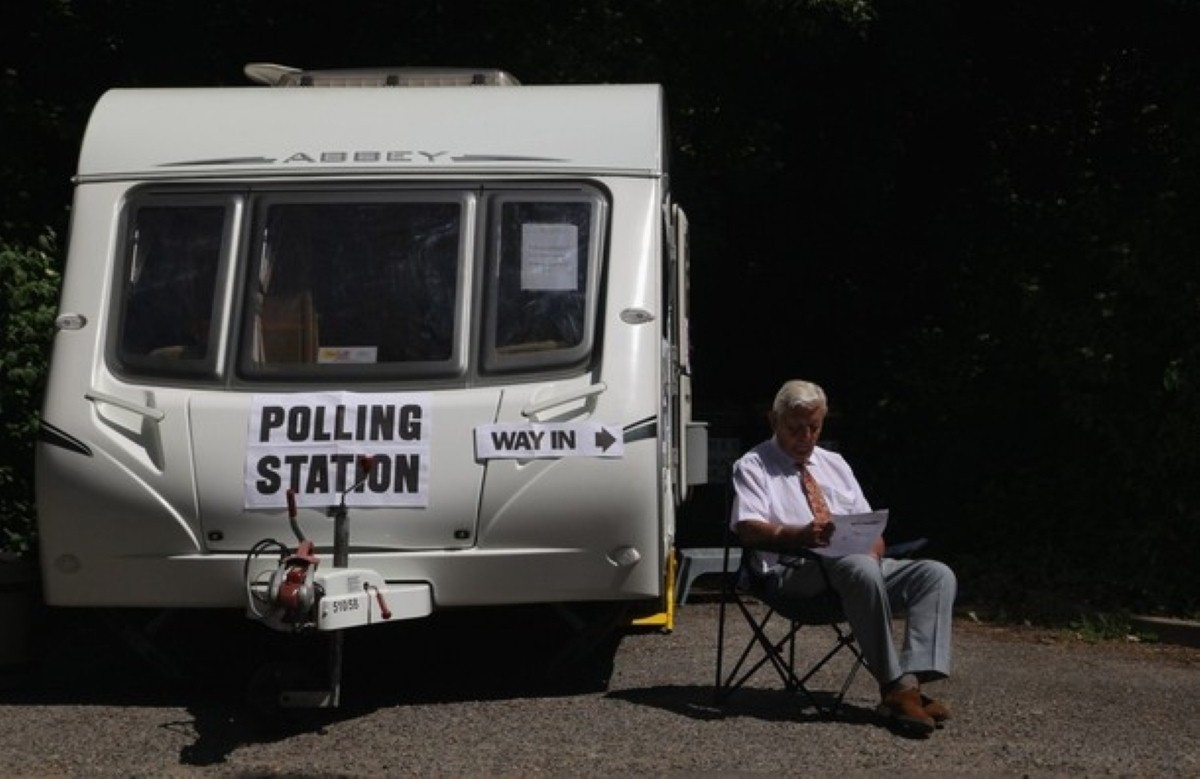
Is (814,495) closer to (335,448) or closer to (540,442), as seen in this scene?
(540,442)

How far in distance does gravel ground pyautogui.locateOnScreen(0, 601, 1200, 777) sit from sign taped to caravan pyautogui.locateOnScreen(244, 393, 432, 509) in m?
0.60

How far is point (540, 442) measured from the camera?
26.8 feet

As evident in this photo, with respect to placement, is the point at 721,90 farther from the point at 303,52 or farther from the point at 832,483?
the point at 832,483

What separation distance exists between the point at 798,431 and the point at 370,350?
174 centimetres

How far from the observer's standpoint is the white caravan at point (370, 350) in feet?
26.9

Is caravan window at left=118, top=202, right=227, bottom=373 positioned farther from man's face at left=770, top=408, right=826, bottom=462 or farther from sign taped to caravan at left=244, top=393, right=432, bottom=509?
man's face at left=770, top=408, right=826, bottom=462

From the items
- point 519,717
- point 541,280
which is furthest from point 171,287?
point 519,717

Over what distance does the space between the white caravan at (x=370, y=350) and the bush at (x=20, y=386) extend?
1630 mm

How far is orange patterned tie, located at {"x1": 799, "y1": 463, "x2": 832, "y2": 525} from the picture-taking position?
27.4 ft

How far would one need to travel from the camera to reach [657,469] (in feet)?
27.2

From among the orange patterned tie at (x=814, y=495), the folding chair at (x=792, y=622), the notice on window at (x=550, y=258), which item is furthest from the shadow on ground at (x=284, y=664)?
the notice on window at (x=550, y=258)

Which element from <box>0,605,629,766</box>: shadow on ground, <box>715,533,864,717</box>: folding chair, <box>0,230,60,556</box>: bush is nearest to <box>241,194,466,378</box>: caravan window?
<box>0,605,629,766</box>: shadow on ground

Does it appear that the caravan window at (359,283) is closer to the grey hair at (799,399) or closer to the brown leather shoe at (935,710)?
the grey hair at (799,399)

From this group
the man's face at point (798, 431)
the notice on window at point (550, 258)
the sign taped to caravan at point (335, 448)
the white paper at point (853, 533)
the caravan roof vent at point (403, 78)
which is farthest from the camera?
the caravan roof vent at point (403, 78)
